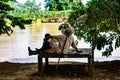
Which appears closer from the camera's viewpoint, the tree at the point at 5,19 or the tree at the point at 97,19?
the tree at the point at 97,19

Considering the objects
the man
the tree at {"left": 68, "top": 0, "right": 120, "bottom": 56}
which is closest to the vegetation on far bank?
the tree at {"left": 68, "top": 0, "right": 120, "bottom": 56}

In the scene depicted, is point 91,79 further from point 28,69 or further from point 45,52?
point 28,69

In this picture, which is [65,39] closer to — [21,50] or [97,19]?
[97,19]

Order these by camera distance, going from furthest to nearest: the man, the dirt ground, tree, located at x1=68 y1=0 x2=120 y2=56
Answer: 1. tree, located at x1=68 y1=0 x2=120 y2=56
2. the man
3. the dirt ground

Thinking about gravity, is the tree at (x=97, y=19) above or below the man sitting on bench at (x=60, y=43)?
above

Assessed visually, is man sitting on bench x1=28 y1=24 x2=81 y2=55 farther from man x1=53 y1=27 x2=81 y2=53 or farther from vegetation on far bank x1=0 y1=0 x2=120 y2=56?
vegetation on far bank x1=0 y1=0 x2=120 y2=56

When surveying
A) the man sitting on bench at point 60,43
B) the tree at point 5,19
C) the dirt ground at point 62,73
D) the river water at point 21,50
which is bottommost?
the river water at point 21,50

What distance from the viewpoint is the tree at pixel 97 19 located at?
358 inches

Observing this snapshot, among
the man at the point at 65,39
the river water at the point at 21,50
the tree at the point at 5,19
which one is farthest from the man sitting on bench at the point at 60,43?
the river water at the point at 21,50

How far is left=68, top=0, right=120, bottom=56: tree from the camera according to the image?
9.09 meters

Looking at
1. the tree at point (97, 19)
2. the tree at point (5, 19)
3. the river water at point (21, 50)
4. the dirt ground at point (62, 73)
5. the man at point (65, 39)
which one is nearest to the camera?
the dirt ground at point (62, 73)

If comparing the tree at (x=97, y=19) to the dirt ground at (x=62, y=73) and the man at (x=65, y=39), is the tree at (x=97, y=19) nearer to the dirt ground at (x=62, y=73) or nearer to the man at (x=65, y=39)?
the man at (x=65, y=39)

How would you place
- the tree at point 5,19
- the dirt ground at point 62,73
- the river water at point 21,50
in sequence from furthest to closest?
the river water at point 21,50 < the tree at point 5,19 < the dirt ground at point 62,73

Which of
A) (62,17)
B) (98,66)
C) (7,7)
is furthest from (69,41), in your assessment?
(62,17)
